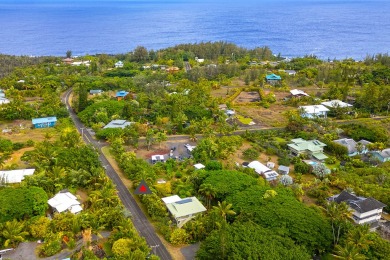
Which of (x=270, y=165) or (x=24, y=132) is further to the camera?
(x=24, y=132)

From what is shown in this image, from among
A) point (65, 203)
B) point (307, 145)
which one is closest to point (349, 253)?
point (307, 145)

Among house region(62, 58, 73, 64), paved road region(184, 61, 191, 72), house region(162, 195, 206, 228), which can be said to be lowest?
paved road region(184, 61, 191, 72)

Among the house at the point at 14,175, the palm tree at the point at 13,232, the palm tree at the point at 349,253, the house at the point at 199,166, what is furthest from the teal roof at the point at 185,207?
the house at the point at 14,175

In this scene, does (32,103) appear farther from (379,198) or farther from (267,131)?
(379,198)

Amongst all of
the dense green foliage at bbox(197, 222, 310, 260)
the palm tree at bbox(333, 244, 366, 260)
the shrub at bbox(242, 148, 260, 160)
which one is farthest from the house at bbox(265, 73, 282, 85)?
the palm tree at bbox(333, 244, 366, 260)

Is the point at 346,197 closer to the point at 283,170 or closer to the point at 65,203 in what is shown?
the point at 283,170

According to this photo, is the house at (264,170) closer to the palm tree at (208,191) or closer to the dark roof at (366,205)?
the palm tree at (208,191)

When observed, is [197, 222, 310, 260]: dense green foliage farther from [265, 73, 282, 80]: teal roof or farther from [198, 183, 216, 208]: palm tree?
[265, 73, 282, 80]: teal roof
